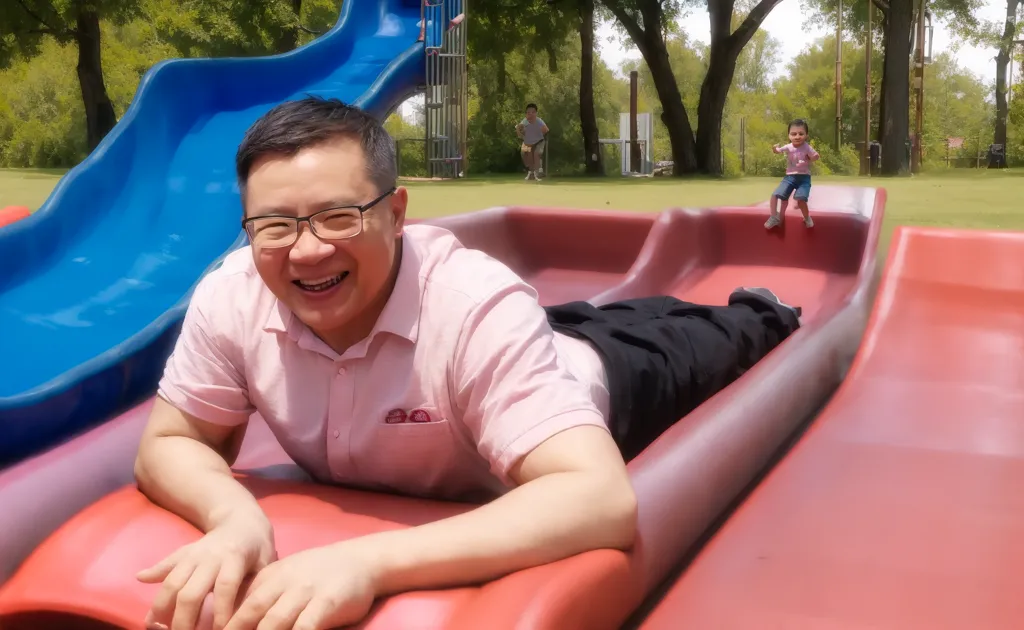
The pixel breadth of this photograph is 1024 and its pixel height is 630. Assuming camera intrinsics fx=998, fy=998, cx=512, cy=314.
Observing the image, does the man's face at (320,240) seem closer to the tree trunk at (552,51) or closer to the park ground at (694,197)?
the park ground at (694,197)

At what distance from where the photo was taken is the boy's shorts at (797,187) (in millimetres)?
4738

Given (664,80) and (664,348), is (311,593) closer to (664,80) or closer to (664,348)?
(664,348)

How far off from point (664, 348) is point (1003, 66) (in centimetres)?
2984

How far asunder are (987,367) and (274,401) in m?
2.05

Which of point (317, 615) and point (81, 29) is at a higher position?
point (81, 29)

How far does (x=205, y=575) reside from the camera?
1.13m

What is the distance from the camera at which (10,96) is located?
3509 cm

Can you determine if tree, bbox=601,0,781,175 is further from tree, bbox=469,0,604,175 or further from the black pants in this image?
the black pants

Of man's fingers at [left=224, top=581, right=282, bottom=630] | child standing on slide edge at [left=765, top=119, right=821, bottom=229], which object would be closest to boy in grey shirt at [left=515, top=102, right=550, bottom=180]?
child standing on slide edge at [left=765, top=119, right=821, bottom=229]

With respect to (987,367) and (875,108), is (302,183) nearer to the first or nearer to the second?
(987,367)

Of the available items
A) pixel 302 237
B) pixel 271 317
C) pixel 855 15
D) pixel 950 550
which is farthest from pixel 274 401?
pixel 855 15

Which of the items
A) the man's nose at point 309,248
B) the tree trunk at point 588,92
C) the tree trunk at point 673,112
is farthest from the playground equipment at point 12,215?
the tree trunk at point 588,92

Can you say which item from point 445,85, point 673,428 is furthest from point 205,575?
point 445,85

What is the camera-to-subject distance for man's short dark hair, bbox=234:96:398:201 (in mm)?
1344
